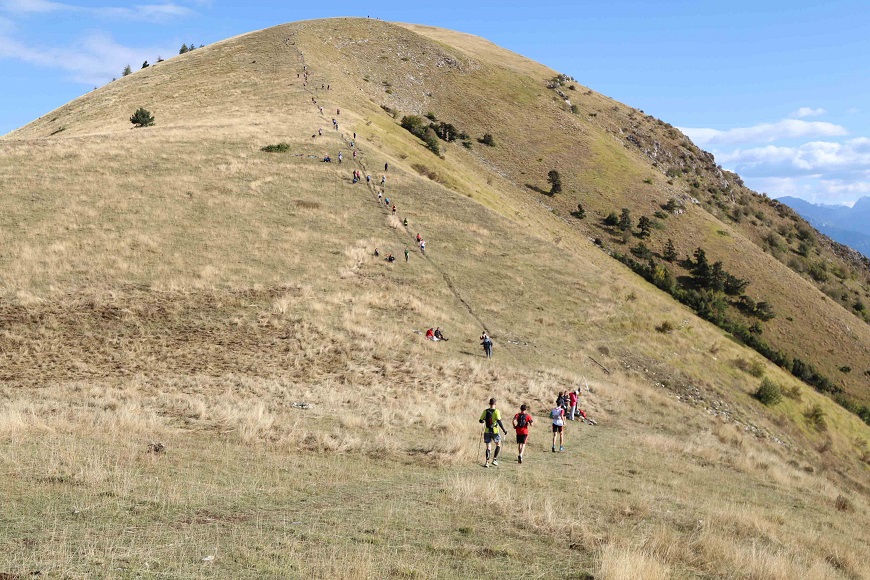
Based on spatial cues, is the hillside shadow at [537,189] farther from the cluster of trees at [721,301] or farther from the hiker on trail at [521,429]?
the hiker on trail at [521,429]

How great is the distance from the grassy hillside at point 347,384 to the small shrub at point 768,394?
2.21 ft

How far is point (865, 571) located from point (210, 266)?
98.5ft

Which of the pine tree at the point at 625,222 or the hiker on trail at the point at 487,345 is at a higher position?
the pine tree at the point at 625,222

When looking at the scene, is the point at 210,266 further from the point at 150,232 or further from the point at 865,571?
the point at 865,571

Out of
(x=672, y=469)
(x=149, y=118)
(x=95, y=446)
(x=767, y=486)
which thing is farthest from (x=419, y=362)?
(x=149, y=118)

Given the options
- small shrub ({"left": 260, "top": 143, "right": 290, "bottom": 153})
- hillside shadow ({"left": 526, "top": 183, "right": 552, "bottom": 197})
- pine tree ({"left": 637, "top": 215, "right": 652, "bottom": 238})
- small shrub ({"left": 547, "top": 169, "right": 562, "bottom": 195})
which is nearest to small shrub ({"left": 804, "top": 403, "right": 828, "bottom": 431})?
pine tree ({"left": 637, "top": 215, "right": 652, "bottom": 238})

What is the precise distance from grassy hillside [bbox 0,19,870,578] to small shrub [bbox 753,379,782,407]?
675 mm

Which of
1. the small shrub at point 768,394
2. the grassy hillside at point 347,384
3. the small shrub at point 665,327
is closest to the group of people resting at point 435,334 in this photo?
the grassy hillside at point 347,384

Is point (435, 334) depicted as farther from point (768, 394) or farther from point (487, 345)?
point (768, 394)

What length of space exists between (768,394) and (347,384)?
27521 mm

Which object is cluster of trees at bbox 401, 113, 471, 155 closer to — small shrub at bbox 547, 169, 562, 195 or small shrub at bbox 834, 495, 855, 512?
small shrub at bbox 547, 169, 562, 195

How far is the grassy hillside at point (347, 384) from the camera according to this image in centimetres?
847

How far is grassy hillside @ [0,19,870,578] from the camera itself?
27.8 feet

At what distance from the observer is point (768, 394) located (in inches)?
1403
